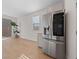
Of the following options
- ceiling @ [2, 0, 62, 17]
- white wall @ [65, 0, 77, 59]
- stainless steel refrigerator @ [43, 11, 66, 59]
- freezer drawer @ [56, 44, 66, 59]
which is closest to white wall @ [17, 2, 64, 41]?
ceiling @ [2, 0, 62, 17]

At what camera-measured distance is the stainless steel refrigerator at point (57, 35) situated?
318cm

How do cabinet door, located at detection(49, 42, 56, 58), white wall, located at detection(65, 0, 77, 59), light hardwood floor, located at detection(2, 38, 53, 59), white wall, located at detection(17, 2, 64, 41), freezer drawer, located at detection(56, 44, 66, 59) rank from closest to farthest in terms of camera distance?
1. white wall, located at detection(65, 0, 77, 59)
2. freezer drawer, located at detection(56, 44, 66, 59)
3. cabinet door, located at detection(49, 42, 56, 58)
4. light hardwood floor, located at detection(2, 38, 53, 59)
5. white wall, located at detection(17, 2, 64, 41)

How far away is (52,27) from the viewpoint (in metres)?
3.67

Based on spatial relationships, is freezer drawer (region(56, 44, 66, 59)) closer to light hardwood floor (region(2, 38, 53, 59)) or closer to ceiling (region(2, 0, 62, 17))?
light hardwood floor (region(2, 38, 53, 59))

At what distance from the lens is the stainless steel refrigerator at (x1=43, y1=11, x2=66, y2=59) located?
125 inches

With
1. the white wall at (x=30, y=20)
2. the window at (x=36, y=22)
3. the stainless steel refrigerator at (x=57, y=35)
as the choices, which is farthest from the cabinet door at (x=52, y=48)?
the window at (x=36, y=22)

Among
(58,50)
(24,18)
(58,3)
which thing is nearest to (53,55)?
(58,50)

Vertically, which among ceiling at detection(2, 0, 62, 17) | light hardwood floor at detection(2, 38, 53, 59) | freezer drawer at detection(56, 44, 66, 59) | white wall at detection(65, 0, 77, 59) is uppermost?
ceiling at detection(2, 0, 62, 17)

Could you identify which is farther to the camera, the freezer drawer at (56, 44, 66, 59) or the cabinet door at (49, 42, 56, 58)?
the cabinet door at (49, 42, 56, 58)

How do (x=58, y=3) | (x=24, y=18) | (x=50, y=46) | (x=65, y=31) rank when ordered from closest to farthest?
(x=65, y=31) < (x=50, y=46) < (x=58, y=3) < (x=24, y=18)

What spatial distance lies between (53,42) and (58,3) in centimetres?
296

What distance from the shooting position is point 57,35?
340 centimetres

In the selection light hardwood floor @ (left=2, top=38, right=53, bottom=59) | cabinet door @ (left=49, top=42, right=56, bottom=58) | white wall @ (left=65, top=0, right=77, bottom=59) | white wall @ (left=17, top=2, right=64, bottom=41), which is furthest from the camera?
white wall @ (left=17, top=2, right=64, bottom=41)

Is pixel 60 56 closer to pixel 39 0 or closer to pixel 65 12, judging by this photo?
pixel 65 12
